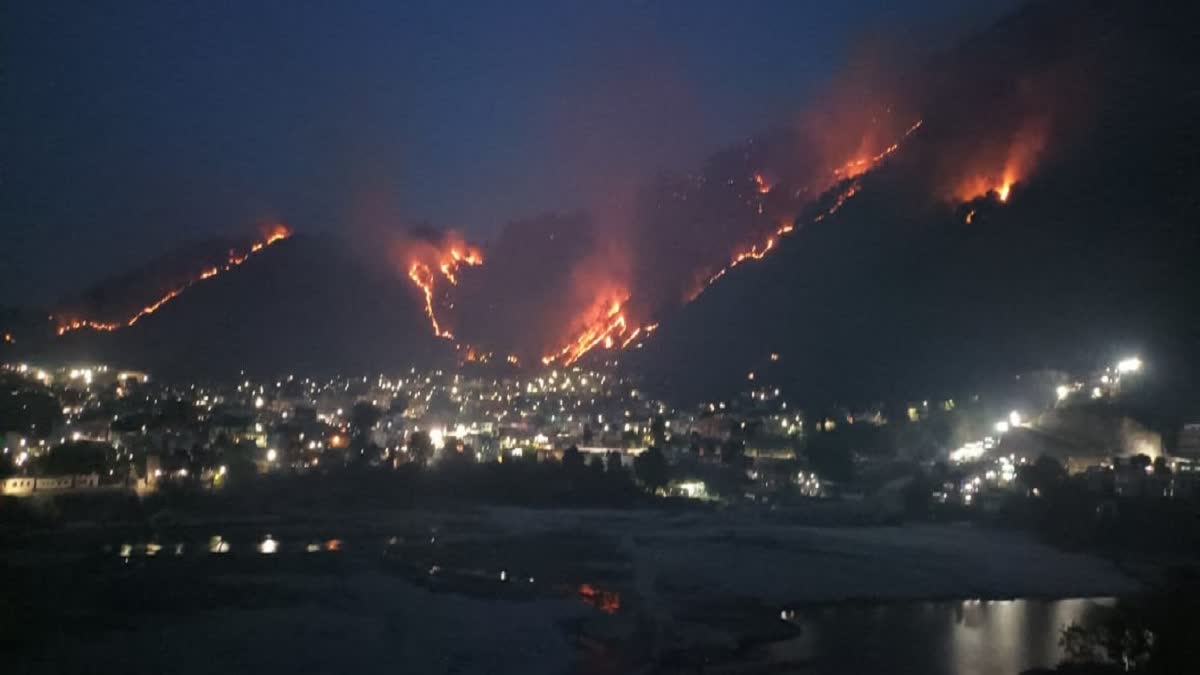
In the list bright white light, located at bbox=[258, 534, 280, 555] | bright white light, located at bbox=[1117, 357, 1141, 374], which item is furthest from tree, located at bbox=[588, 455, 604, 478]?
bright white light, located at bbox=[1117, 357, 1141, 374]

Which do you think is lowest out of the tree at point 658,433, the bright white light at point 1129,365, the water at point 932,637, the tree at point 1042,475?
the water at point 932,637

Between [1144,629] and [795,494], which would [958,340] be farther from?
[1144,629]

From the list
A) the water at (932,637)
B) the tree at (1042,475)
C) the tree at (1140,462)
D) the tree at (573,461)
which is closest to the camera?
the water at (932,637)

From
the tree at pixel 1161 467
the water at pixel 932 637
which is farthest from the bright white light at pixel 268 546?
the tree at pixel 1161 467

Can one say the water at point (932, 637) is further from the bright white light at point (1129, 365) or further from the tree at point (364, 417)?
the tree at point (364, 417)

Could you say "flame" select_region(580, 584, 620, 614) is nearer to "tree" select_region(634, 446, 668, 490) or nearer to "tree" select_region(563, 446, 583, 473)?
"tree" select_region(563, 446, 583, 473)

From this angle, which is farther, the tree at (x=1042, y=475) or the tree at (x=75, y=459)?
the tree at (x=1042, y=475)

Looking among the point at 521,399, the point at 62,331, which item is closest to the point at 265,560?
the point at 521,399
